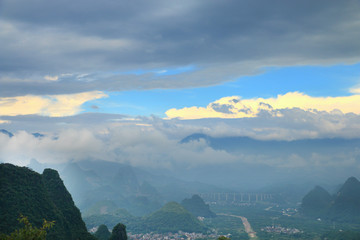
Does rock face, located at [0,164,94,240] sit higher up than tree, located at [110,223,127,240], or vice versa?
rock face, located at [0,164,94,240]

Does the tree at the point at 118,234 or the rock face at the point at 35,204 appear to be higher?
the rock face at the point at 35,204

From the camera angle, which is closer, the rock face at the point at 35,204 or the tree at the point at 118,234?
the rock face at the point at 35,204

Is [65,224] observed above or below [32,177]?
below

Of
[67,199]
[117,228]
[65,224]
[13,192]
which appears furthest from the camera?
[117,228]

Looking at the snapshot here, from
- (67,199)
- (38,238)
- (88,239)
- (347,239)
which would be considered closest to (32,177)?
(67,199)

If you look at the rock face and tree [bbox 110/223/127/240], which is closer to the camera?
the rock face

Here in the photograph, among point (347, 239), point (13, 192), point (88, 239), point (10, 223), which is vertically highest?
point (13, 192)

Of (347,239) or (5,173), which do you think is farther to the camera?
(347,239)

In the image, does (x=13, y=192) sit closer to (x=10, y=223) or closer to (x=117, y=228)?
(x=10, y=223)
